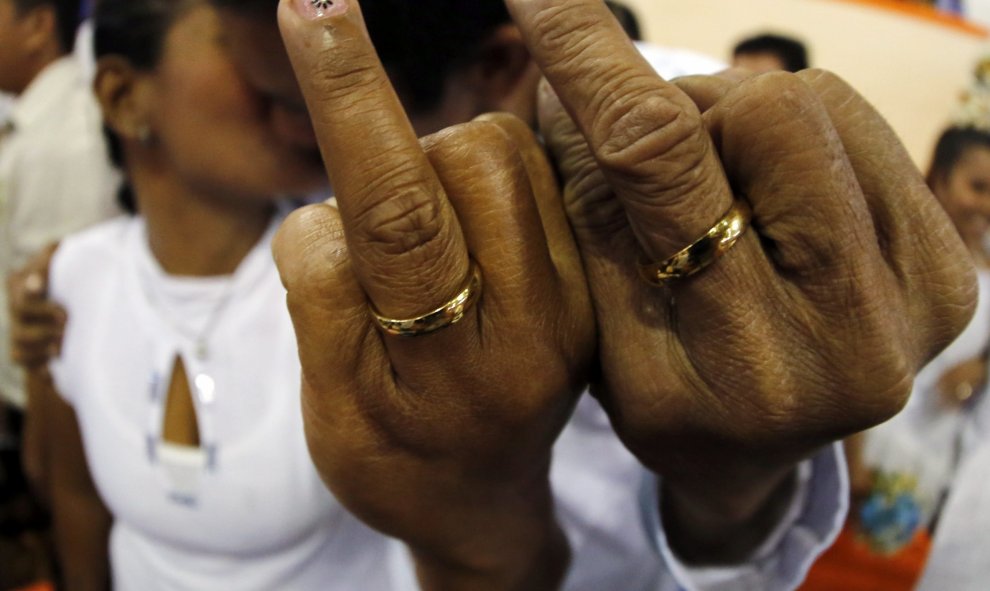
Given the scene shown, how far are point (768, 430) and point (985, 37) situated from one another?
0.86 metres

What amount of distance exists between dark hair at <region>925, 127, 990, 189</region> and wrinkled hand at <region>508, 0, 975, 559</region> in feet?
0.81

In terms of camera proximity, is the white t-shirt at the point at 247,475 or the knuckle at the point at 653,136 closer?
the knuckle at the point at 653,136

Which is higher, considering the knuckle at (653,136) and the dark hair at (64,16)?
the knuckle at (653,136)

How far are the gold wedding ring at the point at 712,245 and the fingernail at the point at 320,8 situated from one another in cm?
18

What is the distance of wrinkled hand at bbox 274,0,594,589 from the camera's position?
0.32 metres

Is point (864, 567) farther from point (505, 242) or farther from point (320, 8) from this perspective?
point (320, 8)

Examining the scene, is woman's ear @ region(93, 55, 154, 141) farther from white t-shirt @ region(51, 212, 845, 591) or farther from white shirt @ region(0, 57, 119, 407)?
white shirt @ region(0, 57, 119, 407)

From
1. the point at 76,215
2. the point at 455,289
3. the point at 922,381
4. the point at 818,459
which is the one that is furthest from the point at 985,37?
the point at 76,215

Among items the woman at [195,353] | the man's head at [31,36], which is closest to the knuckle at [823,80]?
the woman at [195,353]

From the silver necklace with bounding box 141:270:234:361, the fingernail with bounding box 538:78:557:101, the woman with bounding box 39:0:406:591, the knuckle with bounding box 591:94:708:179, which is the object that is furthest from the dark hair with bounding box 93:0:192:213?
the knuckle with bounding box 591:94:708:179

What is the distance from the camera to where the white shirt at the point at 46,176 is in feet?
3.33

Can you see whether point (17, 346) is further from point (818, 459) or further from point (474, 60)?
point (818, 459)

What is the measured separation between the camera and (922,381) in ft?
2.49

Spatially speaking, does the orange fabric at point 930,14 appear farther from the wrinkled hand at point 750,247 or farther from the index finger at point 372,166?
the index finger at point 372,166
